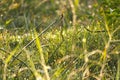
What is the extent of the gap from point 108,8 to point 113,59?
565 millimetres

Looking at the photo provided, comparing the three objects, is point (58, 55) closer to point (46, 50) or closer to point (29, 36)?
point (46, 50)

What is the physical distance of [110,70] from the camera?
3.39m

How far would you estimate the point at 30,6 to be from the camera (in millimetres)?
10258

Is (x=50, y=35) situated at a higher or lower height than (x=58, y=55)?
higher

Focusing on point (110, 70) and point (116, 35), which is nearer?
point (110, 70)

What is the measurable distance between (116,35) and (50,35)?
0.67 metres

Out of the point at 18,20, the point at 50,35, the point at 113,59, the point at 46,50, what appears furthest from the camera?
the point at 18,20

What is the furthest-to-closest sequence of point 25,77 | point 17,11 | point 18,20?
1. point 17,11
2. point 18,20
3. point 25,77

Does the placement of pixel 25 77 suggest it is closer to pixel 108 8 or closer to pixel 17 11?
pixel 108 8

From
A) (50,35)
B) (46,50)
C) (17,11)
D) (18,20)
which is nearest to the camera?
(46,50)

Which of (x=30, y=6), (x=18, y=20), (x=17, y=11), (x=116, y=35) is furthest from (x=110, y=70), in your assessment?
(x=30, y=6)

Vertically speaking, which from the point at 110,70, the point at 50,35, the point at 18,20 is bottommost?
the point at 110,70

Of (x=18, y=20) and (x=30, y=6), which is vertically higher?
(x=30, y=6)

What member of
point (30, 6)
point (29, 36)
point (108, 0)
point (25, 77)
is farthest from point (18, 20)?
point (25, 77)
